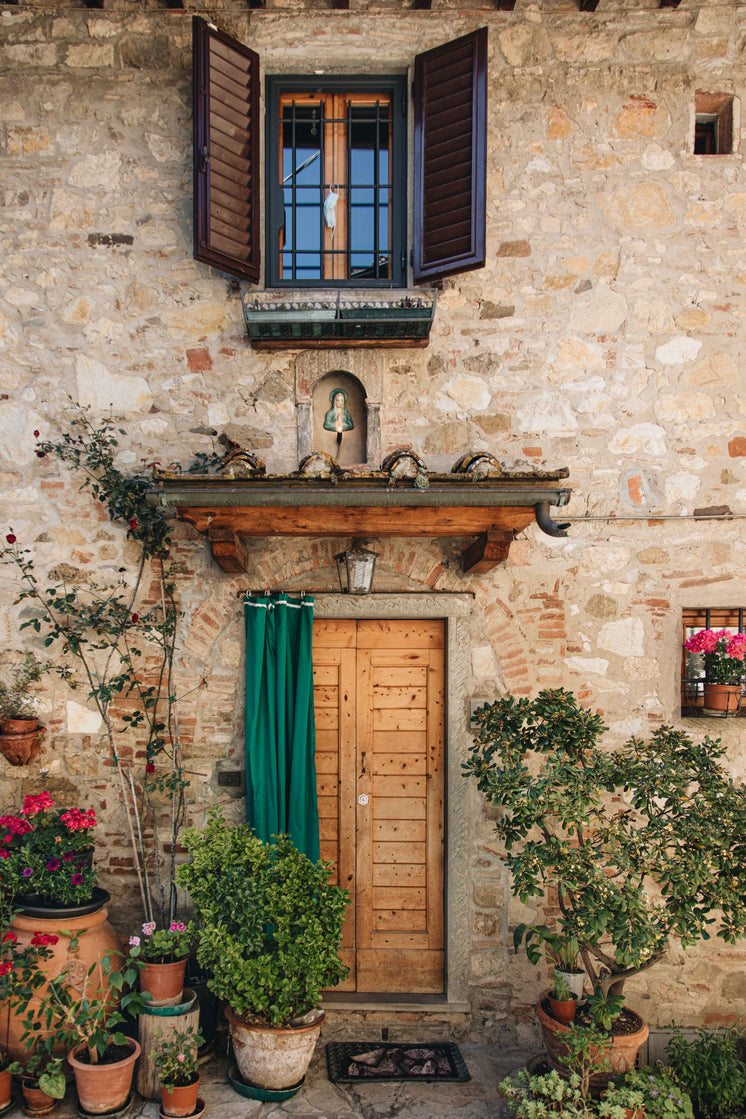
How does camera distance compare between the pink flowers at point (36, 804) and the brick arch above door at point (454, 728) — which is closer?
the pink flowers at point (36, 804)

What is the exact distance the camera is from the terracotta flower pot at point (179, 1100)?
3.47m

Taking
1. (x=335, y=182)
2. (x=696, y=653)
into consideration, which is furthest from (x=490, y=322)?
(x=696, y=653)

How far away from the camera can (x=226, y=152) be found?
444 centimetres

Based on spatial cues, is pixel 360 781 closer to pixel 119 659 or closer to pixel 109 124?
pixel 119 659

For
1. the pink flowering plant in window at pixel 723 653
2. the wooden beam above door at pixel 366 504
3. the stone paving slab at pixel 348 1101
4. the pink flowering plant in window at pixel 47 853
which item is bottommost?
the stone paving slab at pixel 348 1101

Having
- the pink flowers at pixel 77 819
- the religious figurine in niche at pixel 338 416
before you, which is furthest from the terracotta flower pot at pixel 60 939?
the religious figurine in niche at pixel 338 416

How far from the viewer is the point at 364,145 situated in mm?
4754

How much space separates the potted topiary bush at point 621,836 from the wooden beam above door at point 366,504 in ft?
3.20

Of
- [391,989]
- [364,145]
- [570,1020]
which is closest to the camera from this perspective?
[570,1020]

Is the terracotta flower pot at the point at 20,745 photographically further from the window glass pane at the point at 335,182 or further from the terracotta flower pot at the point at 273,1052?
the window glass pane at the point at 335,182

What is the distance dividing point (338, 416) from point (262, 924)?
2731mm

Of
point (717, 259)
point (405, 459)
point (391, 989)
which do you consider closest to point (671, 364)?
point (717, 259)

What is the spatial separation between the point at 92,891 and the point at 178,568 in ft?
5.78

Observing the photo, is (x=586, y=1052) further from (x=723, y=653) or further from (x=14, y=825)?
(x=14, y=825)
